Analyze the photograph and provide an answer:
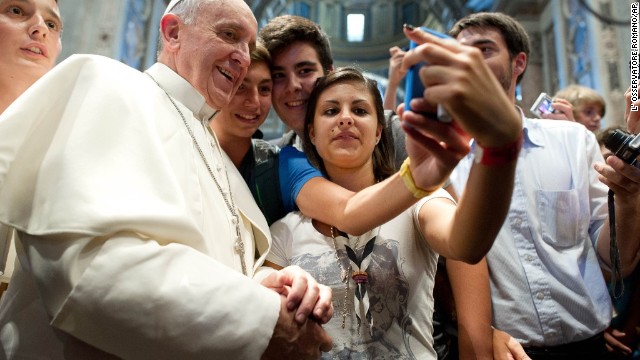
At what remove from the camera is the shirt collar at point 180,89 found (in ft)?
5.29

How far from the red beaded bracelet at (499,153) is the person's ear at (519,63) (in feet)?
5.59

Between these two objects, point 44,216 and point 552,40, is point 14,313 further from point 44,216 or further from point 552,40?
point 552,40

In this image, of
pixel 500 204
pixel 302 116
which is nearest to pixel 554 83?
pixel 302 116

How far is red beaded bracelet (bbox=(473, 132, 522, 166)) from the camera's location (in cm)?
91

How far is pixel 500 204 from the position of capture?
100cm

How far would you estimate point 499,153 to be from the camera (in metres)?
0.92

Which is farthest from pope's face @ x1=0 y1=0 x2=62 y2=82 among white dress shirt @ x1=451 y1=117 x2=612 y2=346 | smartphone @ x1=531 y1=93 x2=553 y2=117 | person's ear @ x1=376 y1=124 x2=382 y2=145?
smartphone @ x1=531 y1=93 x2=553 y2=117

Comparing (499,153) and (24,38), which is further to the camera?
(24,38)

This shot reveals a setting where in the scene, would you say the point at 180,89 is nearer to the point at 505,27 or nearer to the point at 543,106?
the point at 505,27

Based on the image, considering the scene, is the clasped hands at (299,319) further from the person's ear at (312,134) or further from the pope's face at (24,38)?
the pope's face at (24,38)

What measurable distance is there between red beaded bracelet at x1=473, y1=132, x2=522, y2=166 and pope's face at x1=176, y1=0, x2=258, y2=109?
3.32 feet

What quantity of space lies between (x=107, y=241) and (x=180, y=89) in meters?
0.75

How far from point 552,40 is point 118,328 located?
8.39 meters

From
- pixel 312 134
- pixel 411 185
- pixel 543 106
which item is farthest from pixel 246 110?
pixel 543 106
